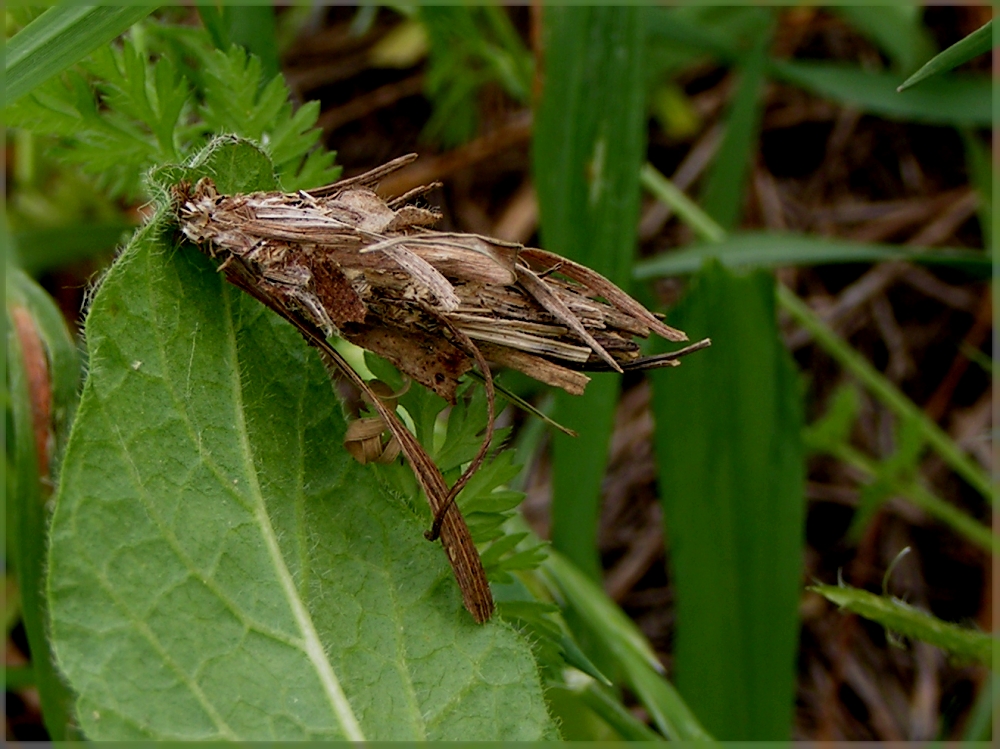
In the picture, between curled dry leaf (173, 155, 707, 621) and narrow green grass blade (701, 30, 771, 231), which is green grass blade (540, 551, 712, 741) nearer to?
curled dry leaf (173, 155, 707, 621)

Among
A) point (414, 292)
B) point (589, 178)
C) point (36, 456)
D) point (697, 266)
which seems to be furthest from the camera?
point (697, 266)

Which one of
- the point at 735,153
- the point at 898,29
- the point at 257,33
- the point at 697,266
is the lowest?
the point at 697,266

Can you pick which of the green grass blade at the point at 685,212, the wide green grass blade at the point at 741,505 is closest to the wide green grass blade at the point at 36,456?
the wide green grass blade at the point at 741,505

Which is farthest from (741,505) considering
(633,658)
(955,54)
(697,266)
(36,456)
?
(36,456)

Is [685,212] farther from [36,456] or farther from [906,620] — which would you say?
[36,456]

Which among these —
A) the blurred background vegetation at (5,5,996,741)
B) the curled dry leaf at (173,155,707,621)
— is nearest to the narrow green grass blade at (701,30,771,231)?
the blurred background vegetation at (5,5,996,741)

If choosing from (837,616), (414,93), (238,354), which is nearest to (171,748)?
(238,354)
